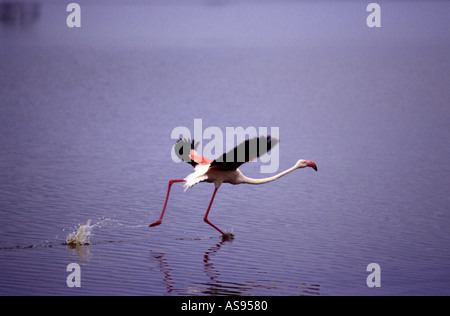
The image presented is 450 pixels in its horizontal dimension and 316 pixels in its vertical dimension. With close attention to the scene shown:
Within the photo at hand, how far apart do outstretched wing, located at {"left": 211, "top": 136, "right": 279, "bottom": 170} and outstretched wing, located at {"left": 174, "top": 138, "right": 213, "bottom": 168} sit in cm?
57

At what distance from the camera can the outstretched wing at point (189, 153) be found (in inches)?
585

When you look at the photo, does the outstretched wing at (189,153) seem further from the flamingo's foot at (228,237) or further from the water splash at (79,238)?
the water splash at (79,238)

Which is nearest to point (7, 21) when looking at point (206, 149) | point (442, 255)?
point (206, 149)

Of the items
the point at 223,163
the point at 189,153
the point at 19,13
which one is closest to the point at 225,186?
the point at 189,153

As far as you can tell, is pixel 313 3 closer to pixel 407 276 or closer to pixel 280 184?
pixel 280 184

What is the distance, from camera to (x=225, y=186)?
61.0ft

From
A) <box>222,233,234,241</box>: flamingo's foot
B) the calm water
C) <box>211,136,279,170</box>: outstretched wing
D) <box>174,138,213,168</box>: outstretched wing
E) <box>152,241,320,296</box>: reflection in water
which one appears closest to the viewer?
<box>152,241,320,296</box>: reflection in water

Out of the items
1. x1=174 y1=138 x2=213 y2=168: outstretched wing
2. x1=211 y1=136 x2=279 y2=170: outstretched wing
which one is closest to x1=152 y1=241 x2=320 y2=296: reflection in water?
x1=211 y1=136 x2=279 y2=170: outstretched wing

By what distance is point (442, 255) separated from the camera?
13414 mm

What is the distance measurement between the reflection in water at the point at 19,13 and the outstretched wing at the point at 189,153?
46.1m

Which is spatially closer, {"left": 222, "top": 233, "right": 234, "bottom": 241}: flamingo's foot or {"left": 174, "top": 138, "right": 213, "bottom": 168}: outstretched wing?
{"left": 222, "top": 233, "right": 234, "bottom": 241}: flamingo's foot

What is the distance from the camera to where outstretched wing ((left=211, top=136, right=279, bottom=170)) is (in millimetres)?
13266

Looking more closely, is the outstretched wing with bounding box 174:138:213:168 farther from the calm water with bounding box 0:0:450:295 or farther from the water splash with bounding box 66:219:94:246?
the water splash with bounding box 66:219:94:246

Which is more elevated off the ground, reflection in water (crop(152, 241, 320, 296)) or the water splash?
the water splash
